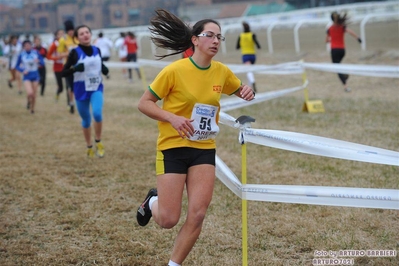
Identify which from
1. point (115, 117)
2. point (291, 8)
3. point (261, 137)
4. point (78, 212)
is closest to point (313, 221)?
point (261, 137)

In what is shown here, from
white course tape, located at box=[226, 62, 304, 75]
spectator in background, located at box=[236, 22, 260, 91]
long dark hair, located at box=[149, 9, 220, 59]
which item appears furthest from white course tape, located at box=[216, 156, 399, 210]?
spectator in background, located at box=[236, 22, 260, 91]

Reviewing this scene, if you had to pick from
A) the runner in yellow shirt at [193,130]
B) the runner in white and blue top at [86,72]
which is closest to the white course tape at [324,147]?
the runner in yellow shirt at [193,130]

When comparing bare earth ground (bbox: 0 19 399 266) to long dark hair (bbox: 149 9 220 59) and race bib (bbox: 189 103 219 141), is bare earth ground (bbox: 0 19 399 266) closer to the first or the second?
race bib (bbox: 189 103 219 141)

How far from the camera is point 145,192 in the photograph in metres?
7.77

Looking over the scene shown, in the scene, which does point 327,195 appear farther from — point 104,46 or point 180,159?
point 104,46

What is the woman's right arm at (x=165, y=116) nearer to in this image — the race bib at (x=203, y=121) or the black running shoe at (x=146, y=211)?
the race bib at (x=203, y=121)

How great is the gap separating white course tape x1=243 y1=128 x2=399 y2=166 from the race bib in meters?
0.27

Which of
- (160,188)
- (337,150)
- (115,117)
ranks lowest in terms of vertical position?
(115,117)

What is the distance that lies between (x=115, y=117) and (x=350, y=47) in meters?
14.5

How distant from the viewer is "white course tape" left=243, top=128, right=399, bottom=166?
4066 millimetres

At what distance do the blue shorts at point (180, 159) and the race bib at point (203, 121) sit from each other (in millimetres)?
114

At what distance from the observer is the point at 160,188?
4.69 metres

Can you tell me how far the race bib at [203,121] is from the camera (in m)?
4.64

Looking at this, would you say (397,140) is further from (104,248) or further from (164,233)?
(104,248)
